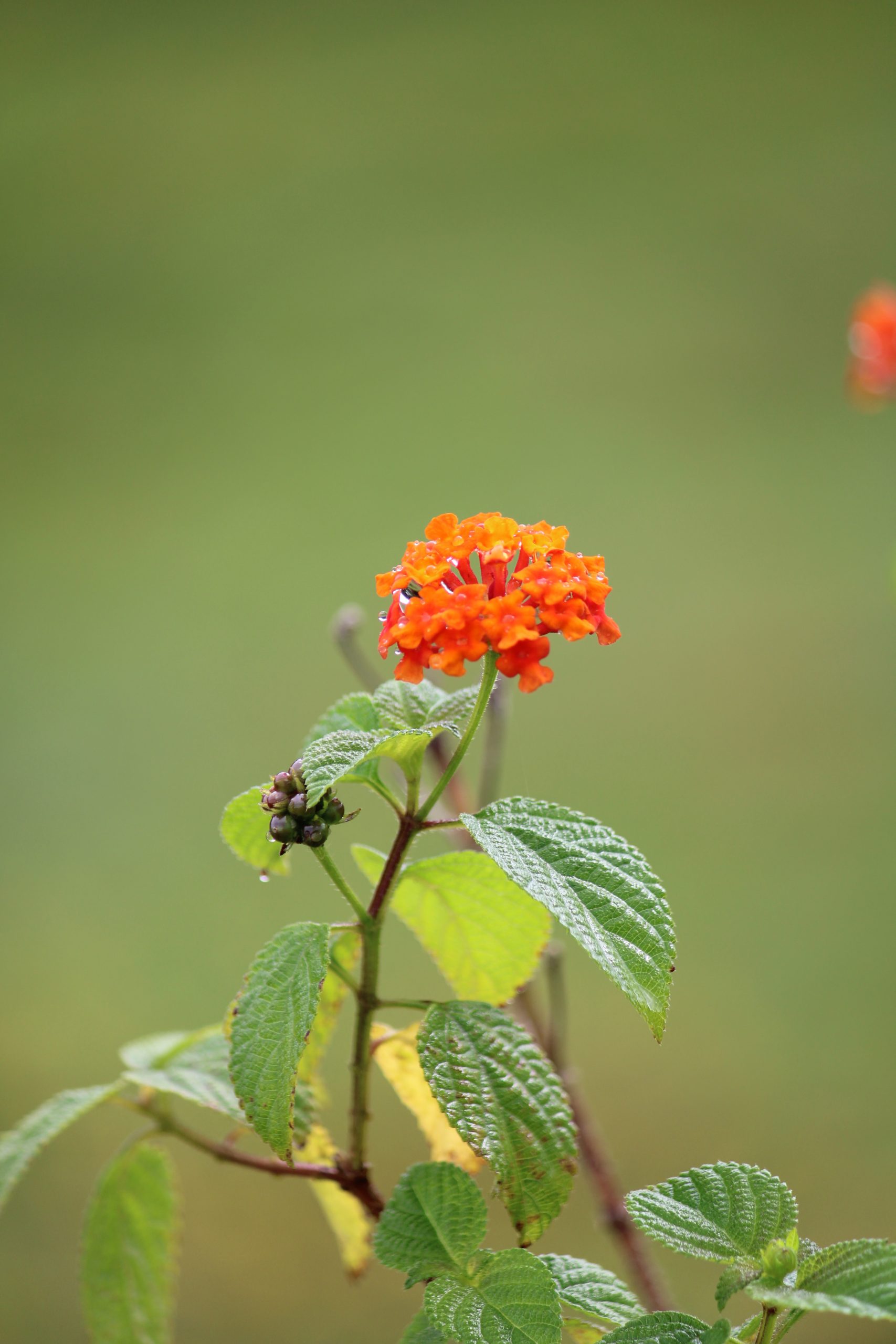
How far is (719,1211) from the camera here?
0.87 ft

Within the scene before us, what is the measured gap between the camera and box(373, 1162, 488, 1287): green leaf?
289mm

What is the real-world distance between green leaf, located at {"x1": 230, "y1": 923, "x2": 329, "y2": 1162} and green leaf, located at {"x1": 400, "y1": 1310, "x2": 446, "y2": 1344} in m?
0.06

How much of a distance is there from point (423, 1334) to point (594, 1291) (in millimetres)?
47

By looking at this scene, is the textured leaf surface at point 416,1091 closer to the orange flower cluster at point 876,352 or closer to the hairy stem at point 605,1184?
the hairy stem at point 605,1184

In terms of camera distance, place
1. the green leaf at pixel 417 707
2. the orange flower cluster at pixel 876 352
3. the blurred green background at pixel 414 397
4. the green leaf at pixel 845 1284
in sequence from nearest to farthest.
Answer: the green leaf at pixel 845 1284, the green leaf at pixel 417 707, the orange flower cluster at pixel 876 352, the blurred green background at pixel 414 397

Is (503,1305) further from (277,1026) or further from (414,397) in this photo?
(414,397)

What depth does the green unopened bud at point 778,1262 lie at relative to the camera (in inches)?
9.7

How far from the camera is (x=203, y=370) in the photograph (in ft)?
5.61

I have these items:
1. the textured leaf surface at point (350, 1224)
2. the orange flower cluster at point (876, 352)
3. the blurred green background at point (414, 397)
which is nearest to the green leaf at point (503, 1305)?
the textured leaf surface at point (350, 1224)

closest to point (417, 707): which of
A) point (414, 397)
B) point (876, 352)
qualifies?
point (876, 352)

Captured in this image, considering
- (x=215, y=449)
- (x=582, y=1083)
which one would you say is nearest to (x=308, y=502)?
(x=215, y=449)

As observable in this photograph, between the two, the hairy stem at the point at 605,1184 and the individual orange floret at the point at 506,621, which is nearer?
the individual orange floret at the point at 506,621

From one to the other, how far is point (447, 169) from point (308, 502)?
1.96 ft

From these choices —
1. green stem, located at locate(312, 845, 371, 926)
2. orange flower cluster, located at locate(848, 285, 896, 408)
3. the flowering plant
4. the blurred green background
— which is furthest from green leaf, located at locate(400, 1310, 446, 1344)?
the blurred green background
